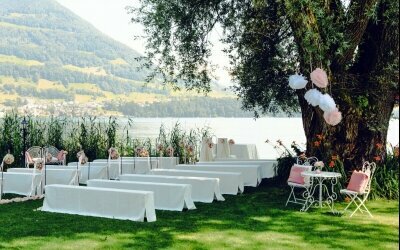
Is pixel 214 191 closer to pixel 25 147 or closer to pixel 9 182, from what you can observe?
pixel 9 182

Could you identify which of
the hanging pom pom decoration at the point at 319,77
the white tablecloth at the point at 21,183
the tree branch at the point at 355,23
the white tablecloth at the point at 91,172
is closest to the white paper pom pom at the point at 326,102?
the hanging pom pom decoration at the point at 319,77

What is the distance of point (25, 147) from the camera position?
50.8 ft

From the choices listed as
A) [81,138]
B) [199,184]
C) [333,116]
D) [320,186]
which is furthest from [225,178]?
[81,138]

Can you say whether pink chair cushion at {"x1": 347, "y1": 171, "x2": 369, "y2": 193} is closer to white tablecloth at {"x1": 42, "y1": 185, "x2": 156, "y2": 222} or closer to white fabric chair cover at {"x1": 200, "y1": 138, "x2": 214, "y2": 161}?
white tablecloth at {"x1": 42, "y1": 185, "x2": 156, "y2": 222}

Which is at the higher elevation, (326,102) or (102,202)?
(326,102)

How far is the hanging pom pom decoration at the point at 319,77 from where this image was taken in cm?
927

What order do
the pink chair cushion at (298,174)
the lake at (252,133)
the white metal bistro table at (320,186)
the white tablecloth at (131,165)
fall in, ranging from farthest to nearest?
1. the lake at (252,133)
2. the white tablecloth at (131,165)
3. the pink chair cushion at (298,174)
4. the white metal bistro table at (320,186)

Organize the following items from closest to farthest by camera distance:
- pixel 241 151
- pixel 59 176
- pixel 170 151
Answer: pixel 59 176 → pixel 170 151 → pixel 241 151

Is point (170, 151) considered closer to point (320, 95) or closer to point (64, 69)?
point (320, 95)

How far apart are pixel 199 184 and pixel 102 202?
2.54m

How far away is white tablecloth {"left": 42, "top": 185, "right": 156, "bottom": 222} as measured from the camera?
8653mm

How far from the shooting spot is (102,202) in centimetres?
903

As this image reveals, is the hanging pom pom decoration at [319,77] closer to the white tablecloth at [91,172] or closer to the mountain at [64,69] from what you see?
the white tablecloth at [91,172]

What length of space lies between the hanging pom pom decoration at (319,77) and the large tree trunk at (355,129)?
1.85 metres
